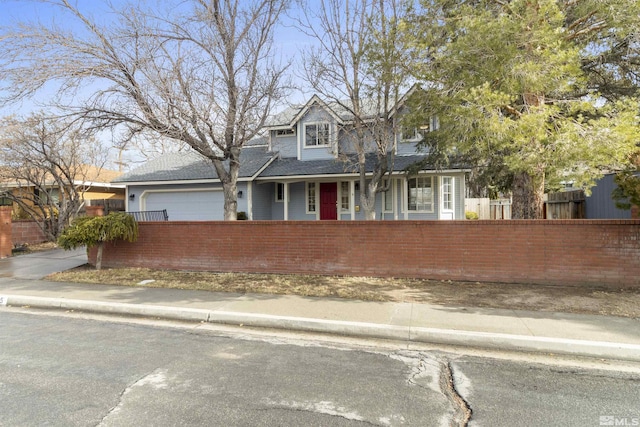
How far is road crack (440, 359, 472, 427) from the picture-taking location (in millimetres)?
3408

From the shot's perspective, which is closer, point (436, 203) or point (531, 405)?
point (531, 405)

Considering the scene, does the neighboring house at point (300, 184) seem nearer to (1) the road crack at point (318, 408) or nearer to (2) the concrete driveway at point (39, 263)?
(2) the concrete driveway at point (39, 263)

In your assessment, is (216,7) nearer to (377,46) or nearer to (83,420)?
(377,46)

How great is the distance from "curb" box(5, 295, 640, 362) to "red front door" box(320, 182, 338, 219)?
1048 centimetres

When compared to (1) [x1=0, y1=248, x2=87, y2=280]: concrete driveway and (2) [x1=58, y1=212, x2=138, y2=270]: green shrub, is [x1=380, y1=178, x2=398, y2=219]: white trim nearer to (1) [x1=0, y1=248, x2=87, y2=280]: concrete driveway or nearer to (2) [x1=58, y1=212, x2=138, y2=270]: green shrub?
(2) [x1=58, y1=212, x2=138, y2=270]: green shrub

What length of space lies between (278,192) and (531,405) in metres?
15.3

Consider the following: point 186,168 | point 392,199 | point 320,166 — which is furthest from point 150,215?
point 392,199

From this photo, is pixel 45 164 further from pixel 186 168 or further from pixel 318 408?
pixel 318 408

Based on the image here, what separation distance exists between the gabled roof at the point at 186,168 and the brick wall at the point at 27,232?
12.9ft

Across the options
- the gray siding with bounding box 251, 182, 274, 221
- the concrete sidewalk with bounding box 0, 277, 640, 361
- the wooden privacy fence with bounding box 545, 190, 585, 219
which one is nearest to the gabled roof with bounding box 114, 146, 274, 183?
the gray siding with bounding box 251, 182, 274, 221

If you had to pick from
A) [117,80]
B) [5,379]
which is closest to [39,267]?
[117,80]

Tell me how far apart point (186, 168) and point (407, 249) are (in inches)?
509

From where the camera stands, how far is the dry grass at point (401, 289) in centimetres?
704

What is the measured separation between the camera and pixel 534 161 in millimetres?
7281
